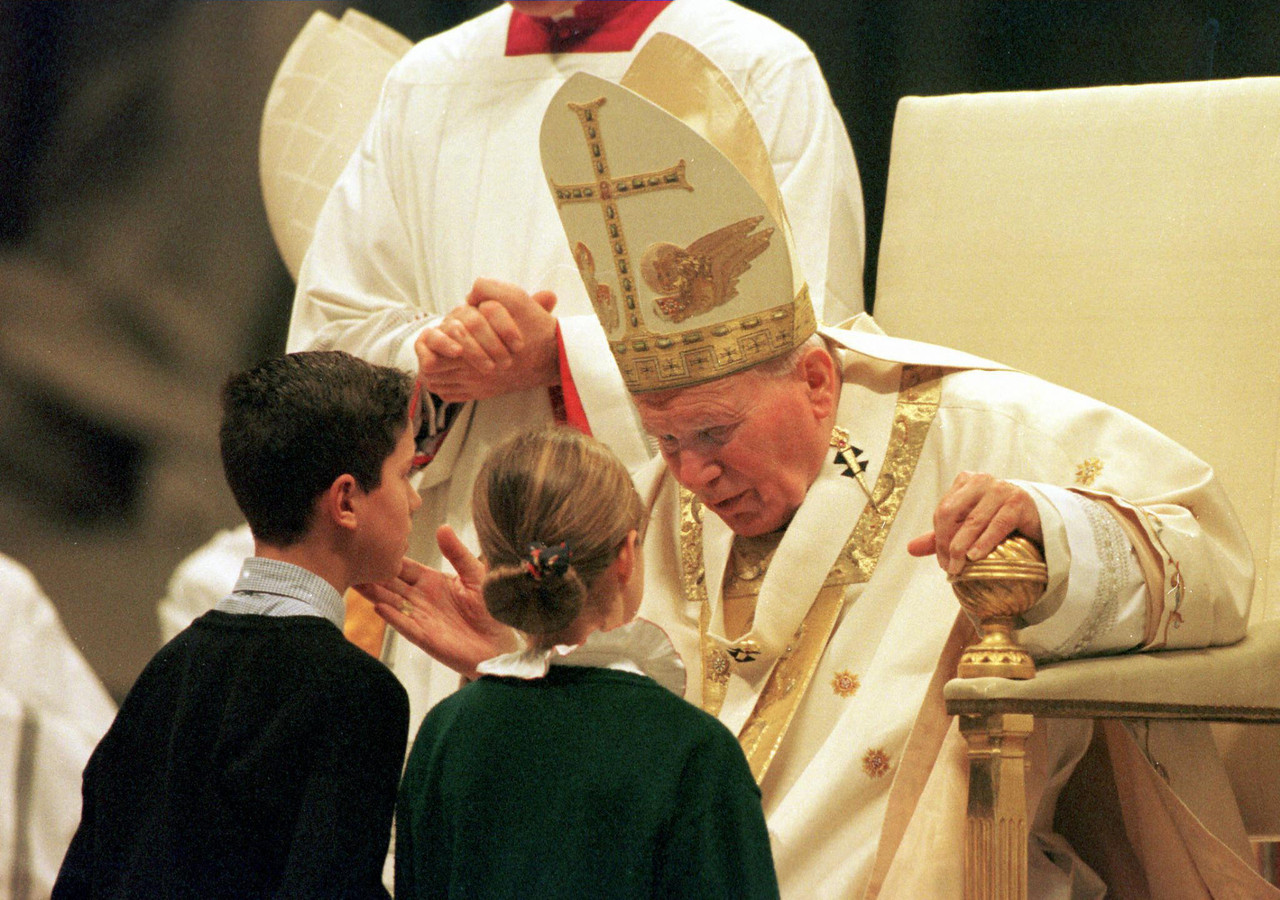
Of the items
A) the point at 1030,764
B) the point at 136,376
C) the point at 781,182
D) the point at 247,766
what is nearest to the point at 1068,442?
the point at 1030,764

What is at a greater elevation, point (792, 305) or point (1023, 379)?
point (792, 305)

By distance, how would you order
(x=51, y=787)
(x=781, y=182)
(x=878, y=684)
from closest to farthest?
1. (x=878, y=684)
2. (x=781, y=182)
3. (x=51, y=787)

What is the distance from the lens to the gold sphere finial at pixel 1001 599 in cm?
227

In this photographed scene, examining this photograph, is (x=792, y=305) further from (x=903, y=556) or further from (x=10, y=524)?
(x=10, y=524)

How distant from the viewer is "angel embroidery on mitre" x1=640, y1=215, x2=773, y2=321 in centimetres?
277

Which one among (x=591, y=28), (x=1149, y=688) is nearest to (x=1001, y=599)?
(x=1149, y=688)

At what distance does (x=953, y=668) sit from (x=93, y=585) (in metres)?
2.70

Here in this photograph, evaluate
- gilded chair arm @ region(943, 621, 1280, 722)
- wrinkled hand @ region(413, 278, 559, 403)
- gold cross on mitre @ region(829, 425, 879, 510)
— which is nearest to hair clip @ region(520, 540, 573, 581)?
gilded chair arm @ region(943, 621, 1280, 722)

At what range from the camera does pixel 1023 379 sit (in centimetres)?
297

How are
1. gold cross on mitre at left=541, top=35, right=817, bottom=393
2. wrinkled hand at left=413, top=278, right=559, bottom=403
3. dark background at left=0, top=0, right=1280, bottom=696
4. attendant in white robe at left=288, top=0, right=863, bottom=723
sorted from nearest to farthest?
1. gold cross on mitre at left=541, top=35, right=817, bottom=393
2. wrinkled hand at left=413, top=278, right=559, bottom=403
3. attendant in white robe at left=288, top=0, right=863, bottom=723
4. dark background at left=0, top=0, right=1280, bottom=696

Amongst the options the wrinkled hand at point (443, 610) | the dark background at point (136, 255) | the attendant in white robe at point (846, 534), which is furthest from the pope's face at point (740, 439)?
the dark background at point (136, 255)

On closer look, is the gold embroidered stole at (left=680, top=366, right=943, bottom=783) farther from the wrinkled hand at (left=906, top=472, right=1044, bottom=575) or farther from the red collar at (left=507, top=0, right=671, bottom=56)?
the red collar at (left=507, top=0, right=671, bottom=56)

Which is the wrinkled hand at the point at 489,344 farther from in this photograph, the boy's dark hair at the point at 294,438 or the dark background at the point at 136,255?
the dark background at the point at 136,255

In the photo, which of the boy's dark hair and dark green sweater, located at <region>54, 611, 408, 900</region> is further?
the boy's dark hair
